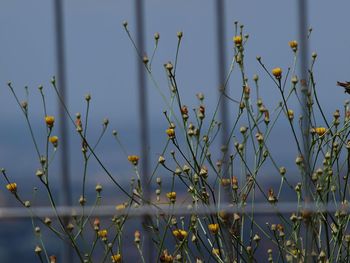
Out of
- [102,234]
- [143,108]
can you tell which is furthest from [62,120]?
[102,234]

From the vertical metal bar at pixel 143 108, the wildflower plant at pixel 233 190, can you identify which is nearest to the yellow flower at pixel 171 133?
the wildflower plant at pixel 233 190

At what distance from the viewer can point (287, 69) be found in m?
2.70

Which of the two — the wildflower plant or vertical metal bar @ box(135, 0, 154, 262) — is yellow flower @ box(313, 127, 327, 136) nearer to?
the wildflower plant

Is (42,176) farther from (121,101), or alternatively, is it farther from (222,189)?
(121,101)

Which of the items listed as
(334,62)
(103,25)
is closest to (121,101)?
(103,25)

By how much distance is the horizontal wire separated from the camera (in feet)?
8.20

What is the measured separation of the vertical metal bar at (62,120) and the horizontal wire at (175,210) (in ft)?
1.93

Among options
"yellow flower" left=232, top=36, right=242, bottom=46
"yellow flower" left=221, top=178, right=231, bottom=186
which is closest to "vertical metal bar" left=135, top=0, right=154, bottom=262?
"yellow flower" left=221, top=178, right=231, bottom=186

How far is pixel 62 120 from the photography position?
326 centimetres

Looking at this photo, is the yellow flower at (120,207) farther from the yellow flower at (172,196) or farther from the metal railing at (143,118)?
the yellow flower at (172,196)

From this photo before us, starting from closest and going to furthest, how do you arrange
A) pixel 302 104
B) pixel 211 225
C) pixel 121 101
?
pixel 211 225 < pixel 302 104 < pixel 121 101

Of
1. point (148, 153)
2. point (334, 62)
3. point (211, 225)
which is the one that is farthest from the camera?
point (334, 62)

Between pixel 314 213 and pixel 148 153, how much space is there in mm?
524

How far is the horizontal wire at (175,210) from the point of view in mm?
2500
